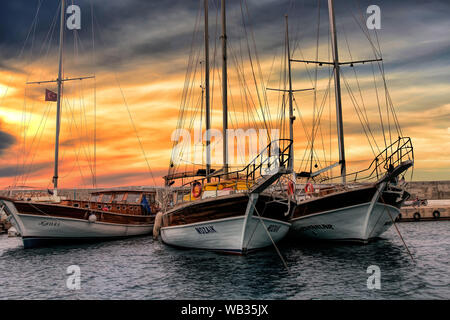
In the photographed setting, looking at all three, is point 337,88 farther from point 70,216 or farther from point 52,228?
point 52,228

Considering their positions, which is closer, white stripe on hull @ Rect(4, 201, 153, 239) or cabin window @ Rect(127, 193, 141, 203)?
white stripe on hull @ Rect(4, 201, 153, 239)

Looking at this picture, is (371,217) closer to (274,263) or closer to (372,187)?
(372,187)

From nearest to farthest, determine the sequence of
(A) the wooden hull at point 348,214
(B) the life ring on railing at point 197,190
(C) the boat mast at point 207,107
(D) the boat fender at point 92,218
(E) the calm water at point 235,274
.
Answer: (E) the calm water at point 235,274 → (B) the life ring on railing at point 197,190 → (A) the wooden hull at point 348,214 → (C) the boat mast at point 207,107 → (D) the boat fender at point 92,218

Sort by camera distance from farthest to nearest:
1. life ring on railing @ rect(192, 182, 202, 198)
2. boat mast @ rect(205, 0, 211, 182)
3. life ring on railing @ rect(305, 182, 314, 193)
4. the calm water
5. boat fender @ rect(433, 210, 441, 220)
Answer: boat fender @ rect(433, 210, 441, 220) → boat mast @ rect(205, 0, 211, 182) → life ring on railing @ rect(305, 182, 314, 193) → life ring on railing @ rect(192, 182, 202, 198) → the calm water

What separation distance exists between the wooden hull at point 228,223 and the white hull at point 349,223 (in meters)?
3.17

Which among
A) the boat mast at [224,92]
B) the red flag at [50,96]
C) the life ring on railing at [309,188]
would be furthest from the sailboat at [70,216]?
the life ring on railing at [309,188]

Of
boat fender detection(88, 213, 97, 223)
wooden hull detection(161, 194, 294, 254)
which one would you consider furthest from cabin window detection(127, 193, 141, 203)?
wooden hull detection(161, 194, 294, 254)

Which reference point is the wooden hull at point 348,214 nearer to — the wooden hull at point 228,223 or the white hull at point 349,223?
the white hull at point 349,223

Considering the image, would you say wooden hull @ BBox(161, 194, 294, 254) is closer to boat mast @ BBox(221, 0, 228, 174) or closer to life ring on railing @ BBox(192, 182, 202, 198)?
life ring on railing @ BBox(192, 182, 202, 198)

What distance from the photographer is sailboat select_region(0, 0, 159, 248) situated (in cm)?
2422

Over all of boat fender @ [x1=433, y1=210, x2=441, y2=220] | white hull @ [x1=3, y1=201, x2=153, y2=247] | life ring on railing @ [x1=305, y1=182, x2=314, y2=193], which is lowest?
boat fender @ [x1=433, y1=210, x2=441, y2=220]

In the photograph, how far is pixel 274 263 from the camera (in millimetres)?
15805

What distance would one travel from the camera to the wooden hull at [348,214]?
64.6ft
